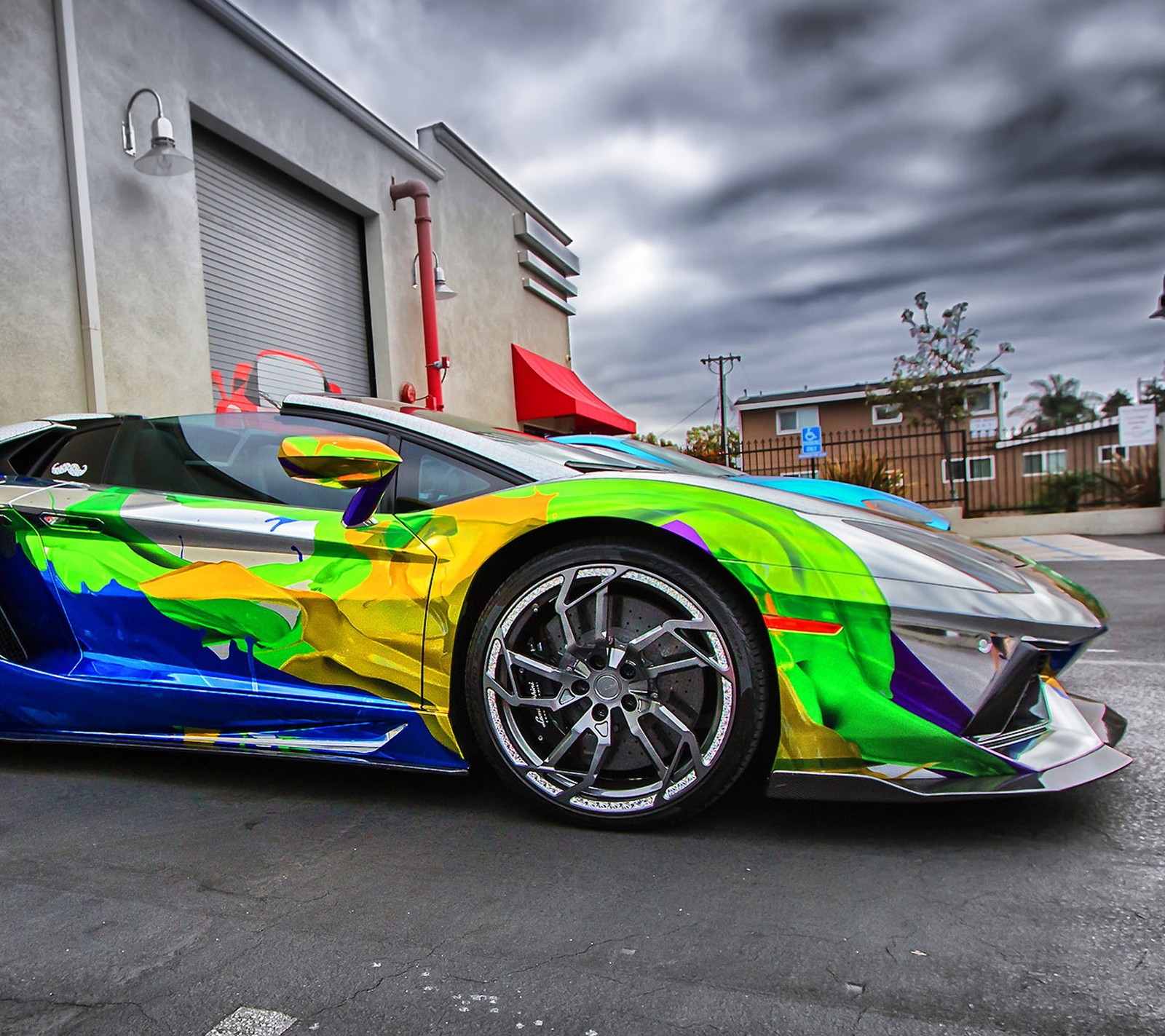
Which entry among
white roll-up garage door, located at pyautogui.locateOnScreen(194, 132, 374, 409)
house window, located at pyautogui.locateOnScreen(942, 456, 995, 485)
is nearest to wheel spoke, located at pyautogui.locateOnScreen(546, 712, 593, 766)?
white roll-up garage door, located at pyautogui.locateOnScreen(194, 132, 374, 409)

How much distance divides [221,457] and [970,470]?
65.1 ft

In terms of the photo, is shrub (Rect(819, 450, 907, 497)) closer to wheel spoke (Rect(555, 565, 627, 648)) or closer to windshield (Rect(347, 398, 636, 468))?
windshield (Rect(347, 398, 636, 468))

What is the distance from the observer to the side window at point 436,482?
2205 millimetres

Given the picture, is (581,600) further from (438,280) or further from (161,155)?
(438,280)

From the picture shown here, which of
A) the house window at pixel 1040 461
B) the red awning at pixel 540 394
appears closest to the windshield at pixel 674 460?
the red awning at pixel 540 394

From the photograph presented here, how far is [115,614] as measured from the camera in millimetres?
2385

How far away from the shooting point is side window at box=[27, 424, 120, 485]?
8.72ft

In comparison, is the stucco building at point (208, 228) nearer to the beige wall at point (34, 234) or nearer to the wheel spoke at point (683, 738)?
the beige wall at point (34, 234)

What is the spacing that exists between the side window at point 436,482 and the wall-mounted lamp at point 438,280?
8490mm

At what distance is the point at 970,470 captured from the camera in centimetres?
1986

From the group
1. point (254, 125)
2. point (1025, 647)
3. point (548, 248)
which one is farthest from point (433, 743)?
point (548, 248)

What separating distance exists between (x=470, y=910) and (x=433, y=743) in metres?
0.50

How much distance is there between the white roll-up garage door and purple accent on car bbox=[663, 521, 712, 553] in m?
6.66

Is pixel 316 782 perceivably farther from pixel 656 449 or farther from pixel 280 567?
pixel 656 449
